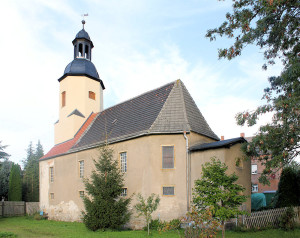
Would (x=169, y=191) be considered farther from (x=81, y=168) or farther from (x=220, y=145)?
(x=81, y=168)

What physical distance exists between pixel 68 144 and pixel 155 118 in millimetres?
11261

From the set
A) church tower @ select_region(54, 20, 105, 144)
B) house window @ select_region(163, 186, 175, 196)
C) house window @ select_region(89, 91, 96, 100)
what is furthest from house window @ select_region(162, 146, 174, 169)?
house window @ select_region(89, 91, 96, 100)

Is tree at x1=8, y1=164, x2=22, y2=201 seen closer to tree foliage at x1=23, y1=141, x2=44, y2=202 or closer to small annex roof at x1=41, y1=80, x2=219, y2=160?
tree foliage at x1=23, y1=141, x2=44, y2=202

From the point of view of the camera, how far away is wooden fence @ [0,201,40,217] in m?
31.9

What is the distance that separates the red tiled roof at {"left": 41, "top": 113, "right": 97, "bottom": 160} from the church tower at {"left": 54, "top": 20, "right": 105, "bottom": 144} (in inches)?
15.3

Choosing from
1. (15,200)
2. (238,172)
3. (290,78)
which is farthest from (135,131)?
(15,200)

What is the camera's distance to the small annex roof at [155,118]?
755 inches

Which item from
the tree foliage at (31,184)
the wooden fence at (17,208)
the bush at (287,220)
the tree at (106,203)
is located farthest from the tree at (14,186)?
the bush at (287,220)

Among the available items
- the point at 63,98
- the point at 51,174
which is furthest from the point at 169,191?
the point at 63,98

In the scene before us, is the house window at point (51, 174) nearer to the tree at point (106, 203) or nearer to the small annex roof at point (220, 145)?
the tree at point (106, 203)

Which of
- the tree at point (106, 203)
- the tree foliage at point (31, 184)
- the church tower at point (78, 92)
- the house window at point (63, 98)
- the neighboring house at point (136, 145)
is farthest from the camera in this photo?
the tree foliage at point (31, 184)

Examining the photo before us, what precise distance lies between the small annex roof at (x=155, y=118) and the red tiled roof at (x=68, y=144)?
1.49 metres

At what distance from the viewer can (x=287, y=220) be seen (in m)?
15.8

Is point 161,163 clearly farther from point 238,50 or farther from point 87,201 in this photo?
point 238,50
